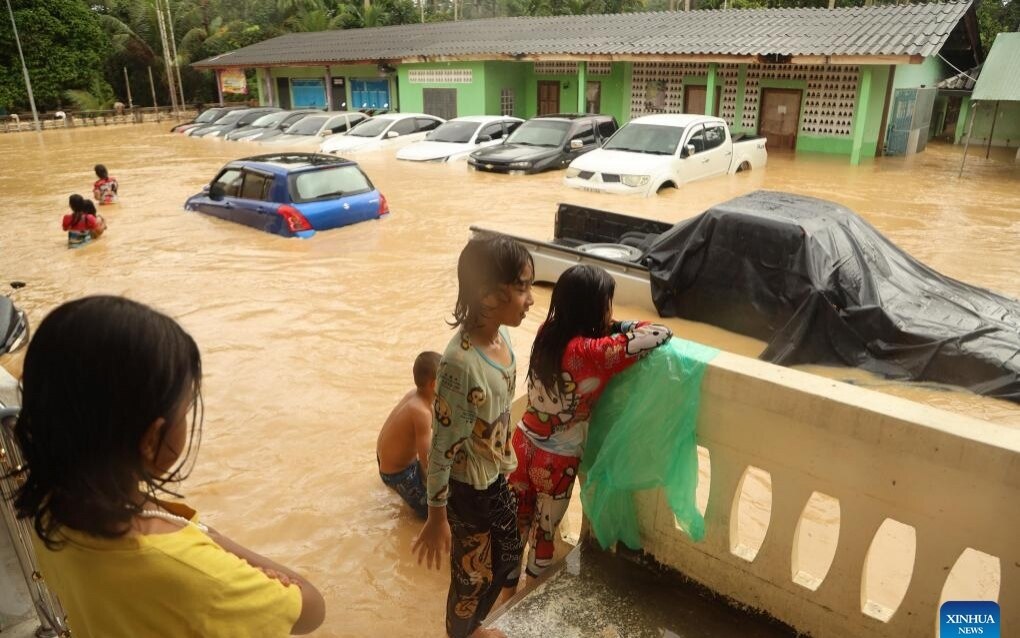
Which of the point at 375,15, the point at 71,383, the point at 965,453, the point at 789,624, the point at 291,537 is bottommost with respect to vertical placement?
the point at 291,537

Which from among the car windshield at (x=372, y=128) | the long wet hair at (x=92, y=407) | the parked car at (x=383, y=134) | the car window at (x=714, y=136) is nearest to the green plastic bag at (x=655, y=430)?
the long wet hair at (x=92, y=407)

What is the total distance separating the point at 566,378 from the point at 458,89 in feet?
79.1

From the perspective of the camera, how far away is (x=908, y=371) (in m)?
5.68

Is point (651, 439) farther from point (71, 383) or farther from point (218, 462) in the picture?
point (218, 462)

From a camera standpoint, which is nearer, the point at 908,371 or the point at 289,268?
the point at 908,371

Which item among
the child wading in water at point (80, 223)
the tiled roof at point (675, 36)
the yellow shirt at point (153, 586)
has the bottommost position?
the child wading in water at point (80, 223)

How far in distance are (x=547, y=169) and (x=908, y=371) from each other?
11.3 m

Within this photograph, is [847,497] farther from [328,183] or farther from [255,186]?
[255,186]

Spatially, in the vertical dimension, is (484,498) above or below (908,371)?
above

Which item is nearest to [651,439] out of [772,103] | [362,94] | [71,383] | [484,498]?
[484,498]

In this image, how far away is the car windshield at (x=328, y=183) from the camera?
10.2 m

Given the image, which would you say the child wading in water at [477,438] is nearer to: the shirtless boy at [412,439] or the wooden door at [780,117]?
the shirtless boy at [412,439]

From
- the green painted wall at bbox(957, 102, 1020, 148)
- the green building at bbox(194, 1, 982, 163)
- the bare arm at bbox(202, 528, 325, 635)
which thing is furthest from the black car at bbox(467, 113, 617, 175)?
the bare arm at bbox(202, 528, 325, 635)

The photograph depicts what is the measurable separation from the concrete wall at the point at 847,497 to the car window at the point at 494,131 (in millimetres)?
16394
